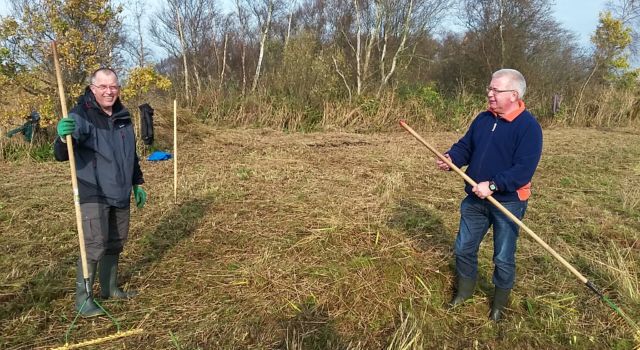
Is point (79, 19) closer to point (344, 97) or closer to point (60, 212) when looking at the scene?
point (60, 212)

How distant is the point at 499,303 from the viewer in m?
3.08

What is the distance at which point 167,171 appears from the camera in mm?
7543

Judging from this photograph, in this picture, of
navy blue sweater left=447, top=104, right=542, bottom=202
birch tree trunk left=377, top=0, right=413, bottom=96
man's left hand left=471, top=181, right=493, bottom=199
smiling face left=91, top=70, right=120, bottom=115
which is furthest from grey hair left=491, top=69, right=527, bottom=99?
birch tree trunk left=377, top=0, right=413, bottom=96

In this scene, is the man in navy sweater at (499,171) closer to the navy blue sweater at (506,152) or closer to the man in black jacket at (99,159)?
the navy blue sweater at (506,152)

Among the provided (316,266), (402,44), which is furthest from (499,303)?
(402,44)

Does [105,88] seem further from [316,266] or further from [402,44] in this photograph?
[402,44]

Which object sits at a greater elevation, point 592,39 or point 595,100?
point 592,39

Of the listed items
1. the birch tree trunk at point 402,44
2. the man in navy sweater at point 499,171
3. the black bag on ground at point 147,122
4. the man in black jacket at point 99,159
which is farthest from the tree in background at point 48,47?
the birch tree trunk at point 402,44

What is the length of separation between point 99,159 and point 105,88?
0.49 meters

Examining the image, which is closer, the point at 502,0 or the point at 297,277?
the point at 297,277

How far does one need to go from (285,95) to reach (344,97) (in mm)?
1988

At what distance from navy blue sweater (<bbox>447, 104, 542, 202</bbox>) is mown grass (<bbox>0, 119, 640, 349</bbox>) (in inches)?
39.1

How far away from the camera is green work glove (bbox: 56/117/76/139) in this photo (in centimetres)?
264

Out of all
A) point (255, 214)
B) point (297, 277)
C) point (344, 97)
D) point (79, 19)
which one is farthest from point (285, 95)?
point (297, 277)
